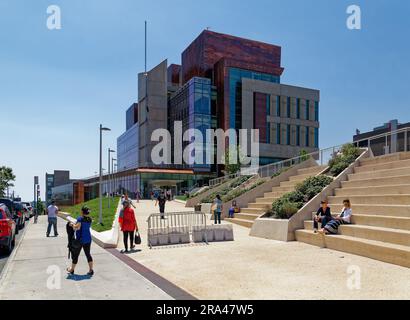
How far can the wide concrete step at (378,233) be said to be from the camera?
9101mm

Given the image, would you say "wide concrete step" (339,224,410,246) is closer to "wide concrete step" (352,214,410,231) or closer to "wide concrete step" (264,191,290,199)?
"wide concrete step" (352,214,410,231)

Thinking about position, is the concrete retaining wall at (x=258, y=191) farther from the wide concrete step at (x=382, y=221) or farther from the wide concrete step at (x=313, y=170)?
the wide concrete step at (x=382, y=221)

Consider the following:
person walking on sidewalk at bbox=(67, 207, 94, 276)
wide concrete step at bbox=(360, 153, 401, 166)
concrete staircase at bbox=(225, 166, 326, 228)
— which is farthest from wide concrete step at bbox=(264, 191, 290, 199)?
person walking on sidewalk at bbox=(67, 207, 94, 276)

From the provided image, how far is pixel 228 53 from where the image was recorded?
71.3 meters

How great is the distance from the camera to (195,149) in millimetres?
64812

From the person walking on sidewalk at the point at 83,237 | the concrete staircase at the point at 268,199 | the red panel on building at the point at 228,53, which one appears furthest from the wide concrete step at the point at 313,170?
the red panel on building at the point at 228,53

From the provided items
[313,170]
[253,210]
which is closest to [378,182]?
[313,170]

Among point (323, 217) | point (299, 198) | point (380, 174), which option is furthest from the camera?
point (299, 198)

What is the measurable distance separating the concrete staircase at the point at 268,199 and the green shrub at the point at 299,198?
100 inches

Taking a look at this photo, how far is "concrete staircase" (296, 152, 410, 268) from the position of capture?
9055 mm

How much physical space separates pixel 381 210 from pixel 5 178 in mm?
71022

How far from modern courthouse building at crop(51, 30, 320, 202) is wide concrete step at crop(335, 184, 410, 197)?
44668mm

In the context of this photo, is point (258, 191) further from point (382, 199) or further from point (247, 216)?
point (382, 199)
